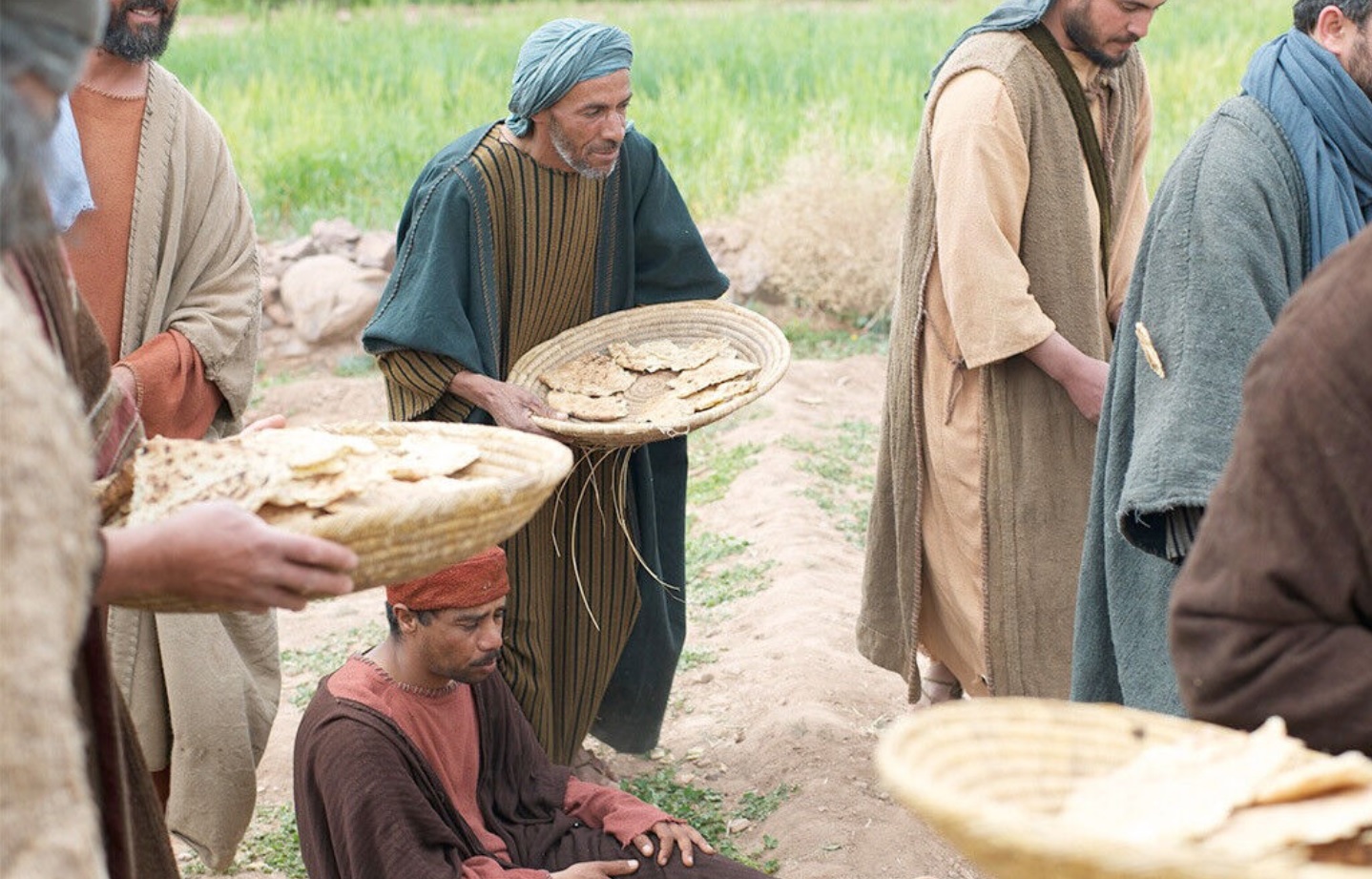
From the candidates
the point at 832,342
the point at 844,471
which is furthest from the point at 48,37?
the point at 832,342

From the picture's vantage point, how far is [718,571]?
6711 mm

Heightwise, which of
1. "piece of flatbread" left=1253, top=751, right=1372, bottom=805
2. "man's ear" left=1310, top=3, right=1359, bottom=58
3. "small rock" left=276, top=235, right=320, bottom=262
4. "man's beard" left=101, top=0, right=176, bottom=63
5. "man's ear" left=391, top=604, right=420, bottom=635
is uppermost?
"man's ear" left=1310, top=3, right=1359, bottom=58

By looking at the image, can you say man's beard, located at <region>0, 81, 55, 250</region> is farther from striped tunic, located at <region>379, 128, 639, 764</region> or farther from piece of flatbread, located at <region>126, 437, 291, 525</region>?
striped tunic, located at <region>379, 128, 639, 764</region>

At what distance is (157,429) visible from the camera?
3820mm

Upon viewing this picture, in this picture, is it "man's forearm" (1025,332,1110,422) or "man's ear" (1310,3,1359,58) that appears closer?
"man's ear" (1310,3,1359,58)

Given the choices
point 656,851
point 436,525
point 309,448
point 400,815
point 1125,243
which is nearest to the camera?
point 436,525

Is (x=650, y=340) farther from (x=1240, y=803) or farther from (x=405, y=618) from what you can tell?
(x=1240, y=803)

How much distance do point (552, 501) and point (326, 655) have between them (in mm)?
1895

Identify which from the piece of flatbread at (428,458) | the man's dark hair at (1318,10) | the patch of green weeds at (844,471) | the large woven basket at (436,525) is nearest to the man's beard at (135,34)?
the piece of flatbread at (428,458)

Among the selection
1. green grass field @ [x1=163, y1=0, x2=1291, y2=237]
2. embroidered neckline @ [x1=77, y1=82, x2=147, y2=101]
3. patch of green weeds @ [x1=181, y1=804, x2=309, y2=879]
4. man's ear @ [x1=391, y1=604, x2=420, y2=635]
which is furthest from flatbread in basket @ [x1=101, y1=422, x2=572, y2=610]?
green grass field @ [x1=163, y1=0, x2=1291, y2=237]

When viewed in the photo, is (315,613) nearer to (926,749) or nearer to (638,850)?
(638,850)

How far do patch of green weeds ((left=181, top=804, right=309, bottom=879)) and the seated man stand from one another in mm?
893

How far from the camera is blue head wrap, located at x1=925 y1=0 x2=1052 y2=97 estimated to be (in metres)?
4.15

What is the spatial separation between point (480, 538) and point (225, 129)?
1004 centimetres
